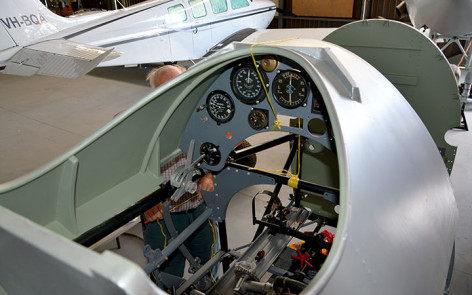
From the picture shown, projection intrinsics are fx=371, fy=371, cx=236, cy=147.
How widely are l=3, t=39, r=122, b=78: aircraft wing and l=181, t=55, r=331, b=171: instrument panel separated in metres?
3.25

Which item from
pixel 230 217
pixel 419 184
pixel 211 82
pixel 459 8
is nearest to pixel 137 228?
pixel 230 217

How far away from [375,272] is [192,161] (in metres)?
1.31

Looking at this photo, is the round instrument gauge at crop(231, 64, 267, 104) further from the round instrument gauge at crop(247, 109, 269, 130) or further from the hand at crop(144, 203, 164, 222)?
the hand at crop(144, 203, 164, 222)

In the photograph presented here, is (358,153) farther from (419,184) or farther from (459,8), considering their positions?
(459,8)

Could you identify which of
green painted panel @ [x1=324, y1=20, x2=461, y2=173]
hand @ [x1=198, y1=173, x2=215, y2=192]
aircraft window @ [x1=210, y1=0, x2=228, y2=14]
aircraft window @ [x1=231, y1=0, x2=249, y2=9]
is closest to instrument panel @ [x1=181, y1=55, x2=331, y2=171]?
hand @ [x1=198, y1=173, x2=215, y2=192]

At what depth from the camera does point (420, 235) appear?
4.21ft

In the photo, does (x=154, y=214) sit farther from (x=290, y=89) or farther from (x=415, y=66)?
(x=415, y=66)

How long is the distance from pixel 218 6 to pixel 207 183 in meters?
5.77

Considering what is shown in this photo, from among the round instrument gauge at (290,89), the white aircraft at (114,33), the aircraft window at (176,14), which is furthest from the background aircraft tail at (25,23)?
the round instrument gauge at (290,89)

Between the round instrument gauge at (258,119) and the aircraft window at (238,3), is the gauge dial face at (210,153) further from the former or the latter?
the aircraft window at (238,3)

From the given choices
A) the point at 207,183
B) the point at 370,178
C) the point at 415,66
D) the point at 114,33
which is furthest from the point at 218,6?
the point at 370,178

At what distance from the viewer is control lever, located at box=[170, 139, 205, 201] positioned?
6.79 ft

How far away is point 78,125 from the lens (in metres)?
5.82

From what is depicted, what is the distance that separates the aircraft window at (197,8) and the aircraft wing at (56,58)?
2039mm
